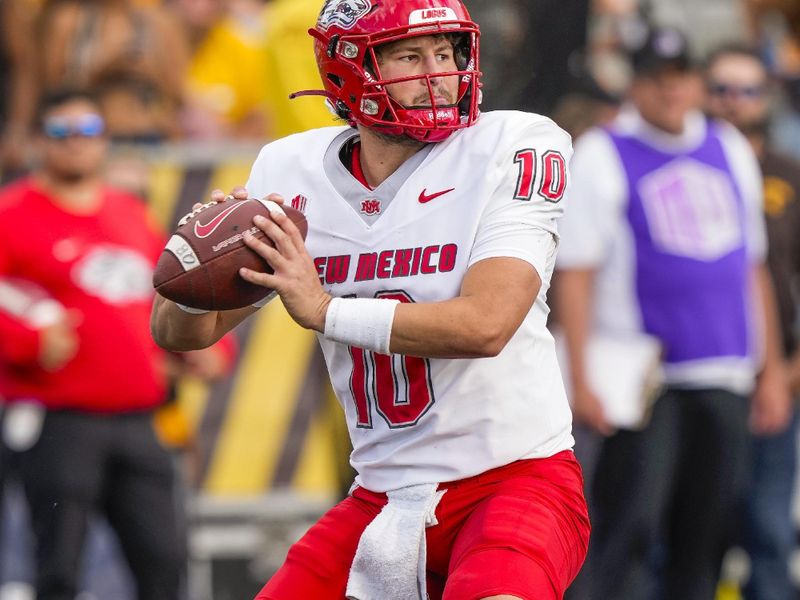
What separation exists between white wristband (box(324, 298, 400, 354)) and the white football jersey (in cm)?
19

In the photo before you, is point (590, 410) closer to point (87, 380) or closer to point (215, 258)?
point (87, 380)

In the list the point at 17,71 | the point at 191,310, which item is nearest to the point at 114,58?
the point at 17,71

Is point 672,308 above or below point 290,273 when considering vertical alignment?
below

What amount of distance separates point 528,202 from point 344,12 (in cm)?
68

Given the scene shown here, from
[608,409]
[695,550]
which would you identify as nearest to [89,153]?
[608,409]

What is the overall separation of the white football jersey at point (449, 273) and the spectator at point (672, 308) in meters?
2.47

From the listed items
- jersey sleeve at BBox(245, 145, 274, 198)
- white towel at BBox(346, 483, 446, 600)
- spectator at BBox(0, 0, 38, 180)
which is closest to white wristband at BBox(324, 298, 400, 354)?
white towel at BBox(346, 483, 446, 600)

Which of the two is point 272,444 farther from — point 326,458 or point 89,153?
point 89,153

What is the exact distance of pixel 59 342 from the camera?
22.3ft

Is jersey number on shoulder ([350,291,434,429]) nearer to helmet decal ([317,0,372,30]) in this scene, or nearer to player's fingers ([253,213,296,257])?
player's fingers ([253,213,296,257])

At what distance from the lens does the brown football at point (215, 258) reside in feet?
12.7

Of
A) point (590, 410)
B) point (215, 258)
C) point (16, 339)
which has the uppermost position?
point (215, 258)

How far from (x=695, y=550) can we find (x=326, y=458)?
7.02 ft

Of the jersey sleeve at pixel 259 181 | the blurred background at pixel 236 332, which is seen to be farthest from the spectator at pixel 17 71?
the jersey sleeve at pixel 259 181
